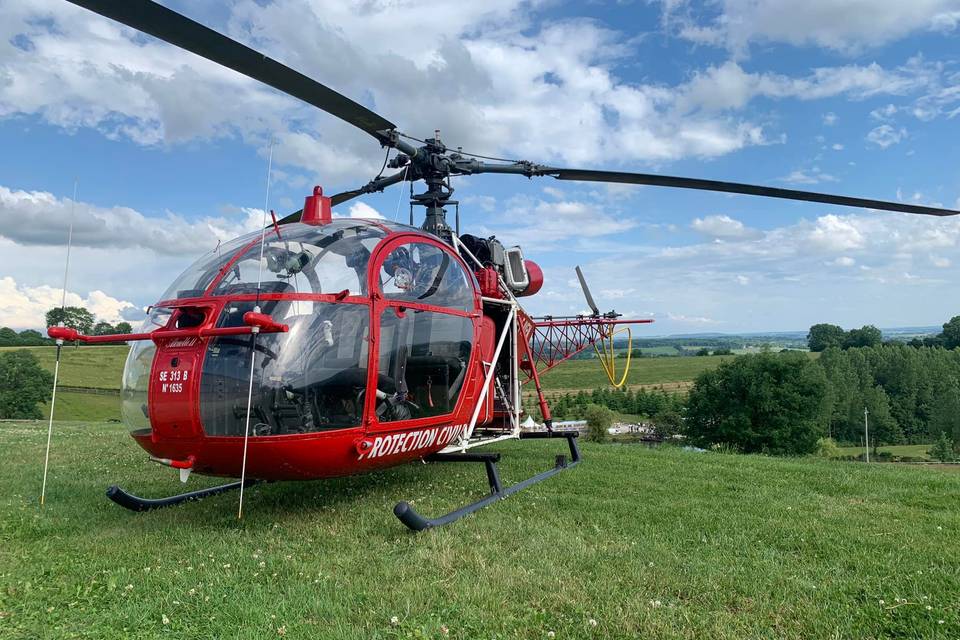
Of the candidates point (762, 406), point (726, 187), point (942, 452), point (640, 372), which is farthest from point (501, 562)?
point (640, 372)

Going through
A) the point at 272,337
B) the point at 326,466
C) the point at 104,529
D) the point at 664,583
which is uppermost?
the point at 272,337

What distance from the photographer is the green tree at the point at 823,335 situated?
127250 millimetres

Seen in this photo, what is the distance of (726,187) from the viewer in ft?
27.0

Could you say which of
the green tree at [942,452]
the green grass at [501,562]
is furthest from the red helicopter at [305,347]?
the green tree at [942,452]

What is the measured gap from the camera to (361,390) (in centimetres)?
548

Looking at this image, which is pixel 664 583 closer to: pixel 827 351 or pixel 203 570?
pixel 203 570

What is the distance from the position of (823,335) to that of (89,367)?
431 feet

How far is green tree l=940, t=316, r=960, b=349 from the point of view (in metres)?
117

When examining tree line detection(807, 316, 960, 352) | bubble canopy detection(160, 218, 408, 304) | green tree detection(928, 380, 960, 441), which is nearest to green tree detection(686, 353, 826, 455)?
green tree detection(928, 380, 960, 441)

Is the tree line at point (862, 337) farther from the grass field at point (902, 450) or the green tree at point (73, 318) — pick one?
the green tree at point (73, 318)

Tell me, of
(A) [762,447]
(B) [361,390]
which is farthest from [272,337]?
(A) [762,447]

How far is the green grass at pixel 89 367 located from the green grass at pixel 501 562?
4807 cm

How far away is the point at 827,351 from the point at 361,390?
91.2m

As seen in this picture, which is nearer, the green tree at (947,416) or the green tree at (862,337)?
the green tree at (947,416)
